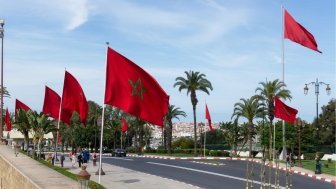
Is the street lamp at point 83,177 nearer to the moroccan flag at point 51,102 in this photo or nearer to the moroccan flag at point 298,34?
the moroccan flag at point 298,34

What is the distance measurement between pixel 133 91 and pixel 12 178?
10533 mm

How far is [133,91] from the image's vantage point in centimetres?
1697

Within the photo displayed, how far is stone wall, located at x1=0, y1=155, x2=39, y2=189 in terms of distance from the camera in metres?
19.0

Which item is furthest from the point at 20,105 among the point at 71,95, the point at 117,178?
the point at 71,95

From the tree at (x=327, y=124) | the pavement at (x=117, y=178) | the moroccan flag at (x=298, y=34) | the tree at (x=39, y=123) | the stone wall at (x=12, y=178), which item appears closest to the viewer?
the stone wall at (x=12, y=178)

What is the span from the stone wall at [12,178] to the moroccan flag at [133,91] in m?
4.14

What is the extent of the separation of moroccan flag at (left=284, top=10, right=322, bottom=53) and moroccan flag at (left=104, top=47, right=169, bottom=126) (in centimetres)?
744

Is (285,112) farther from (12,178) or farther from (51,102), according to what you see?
(51,102)

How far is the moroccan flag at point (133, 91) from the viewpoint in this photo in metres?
16.2

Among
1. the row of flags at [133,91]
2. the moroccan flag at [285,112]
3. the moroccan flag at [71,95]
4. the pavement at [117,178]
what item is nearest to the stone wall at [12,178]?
the pavement at [117,178]

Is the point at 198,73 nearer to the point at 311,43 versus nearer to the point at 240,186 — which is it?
the point at 240,186

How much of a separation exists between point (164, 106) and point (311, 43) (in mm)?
8193

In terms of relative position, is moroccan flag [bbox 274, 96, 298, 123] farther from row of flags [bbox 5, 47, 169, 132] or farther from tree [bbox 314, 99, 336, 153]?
tree [bbox 314, 99, 336, 153]

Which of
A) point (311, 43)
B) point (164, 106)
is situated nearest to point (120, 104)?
point (164, 106)
